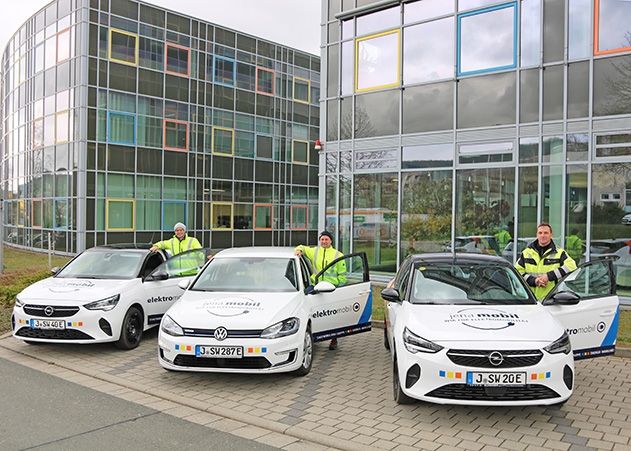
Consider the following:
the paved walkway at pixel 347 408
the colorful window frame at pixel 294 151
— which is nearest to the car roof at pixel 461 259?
the paved walkway at pixel 347 408

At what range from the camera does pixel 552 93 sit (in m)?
13.3

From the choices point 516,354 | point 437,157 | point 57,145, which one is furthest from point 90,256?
point 57,145

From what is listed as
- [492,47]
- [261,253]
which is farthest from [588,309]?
[492,47]

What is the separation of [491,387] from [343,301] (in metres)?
3.15

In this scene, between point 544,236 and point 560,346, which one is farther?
point 544,236

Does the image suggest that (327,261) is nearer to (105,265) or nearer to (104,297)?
(104,297)

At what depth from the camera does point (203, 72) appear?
30.2 meters

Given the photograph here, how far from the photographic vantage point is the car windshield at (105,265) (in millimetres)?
9086

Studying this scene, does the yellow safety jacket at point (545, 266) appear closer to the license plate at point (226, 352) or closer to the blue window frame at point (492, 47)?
the license plate at point (226, 352)

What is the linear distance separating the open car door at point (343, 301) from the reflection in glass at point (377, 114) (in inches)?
316

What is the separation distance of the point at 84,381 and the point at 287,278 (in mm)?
2734

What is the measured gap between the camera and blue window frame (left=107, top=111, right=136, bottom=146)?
26688 mm

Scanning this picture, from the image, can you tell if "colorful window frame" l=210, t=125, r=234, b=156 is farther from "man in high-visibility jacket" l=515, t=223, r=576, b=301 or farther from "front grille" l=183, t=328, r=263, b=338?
"front grille" l=183, t=328, r=263, b=338

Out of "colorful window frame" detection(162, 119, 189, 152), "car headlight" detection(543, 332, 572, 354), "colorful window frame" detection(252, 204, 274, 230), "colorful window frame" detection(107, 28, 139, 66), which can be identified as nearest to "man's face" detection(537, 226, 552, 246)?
"car headlight" detection(543, 332, 572, 354)
